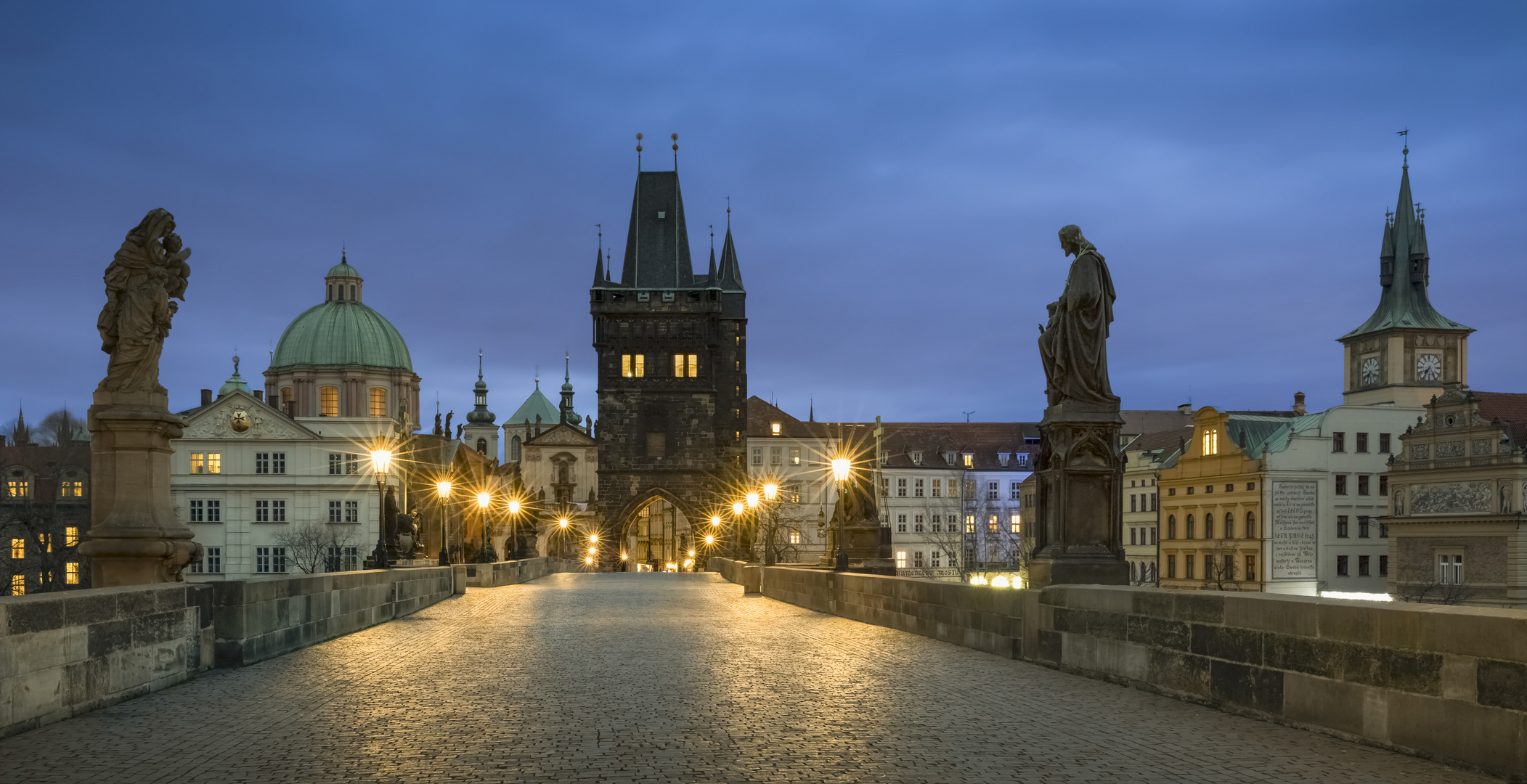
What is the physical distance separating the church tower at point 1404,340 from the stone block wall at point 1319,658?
79757 mm

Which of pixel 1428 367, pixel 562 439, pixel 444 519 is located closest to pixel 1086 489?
pixel 444 519

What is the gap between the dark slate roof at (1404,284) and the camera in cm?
8619

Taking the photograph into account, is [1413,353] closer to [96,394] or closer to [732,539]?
[732,539]

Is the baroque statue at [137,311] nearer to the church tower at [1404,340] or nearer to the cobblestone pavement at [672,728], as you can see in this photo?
the cobblestone pavement at [672,728]

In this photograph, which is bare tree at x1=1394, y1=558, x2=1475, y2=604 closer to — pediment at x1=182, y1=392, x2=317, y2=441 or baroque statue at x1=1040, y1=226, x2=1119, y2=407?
baroque statue at x1=1040, y1=226, x2=1119, y2=407

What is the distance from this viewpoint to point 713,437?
3629 inches

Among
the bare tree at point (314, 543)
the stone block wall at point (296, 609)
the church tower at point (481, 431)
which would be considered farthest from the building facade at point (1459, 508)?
the church tower at point (481, 431)

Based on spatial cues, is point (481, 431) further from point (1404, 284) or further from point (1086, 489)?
→ point (1086, 489)

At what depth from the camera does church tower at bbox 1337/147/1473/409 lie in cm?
8512

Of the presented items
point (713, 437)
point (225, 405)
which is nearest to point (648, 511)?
point (713, 437)

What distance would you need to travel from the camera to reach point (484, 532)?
4434cm

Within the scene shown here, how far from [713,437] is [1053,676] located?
80.8 meters

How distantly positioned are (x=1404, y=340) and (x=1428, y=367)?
229 centimetres

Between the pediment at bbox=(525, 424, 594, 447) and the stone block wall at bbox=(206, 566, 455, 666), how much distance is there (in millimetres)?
100440
